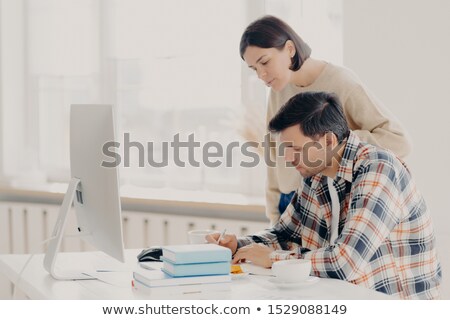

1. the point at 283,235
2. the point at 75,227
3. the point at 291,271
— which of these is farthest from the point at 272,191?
the point at 75,227

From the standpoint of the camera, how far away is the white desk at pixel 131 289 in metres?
2.09

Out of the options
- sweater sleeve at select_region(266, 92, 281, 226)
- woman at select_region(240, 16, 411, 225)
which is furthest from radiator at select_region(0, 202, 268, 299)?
woman at select_region(240, 16, 411, 225)

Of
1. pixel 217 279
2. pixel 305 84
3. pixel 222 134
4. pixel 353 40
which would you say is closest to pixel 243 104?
pixel 222 134

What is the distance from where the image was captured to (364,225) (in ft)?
7.29

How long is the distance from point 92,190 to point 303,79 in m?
Answer: 0.99

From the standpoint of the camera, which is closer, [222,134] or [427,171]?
[427,171]

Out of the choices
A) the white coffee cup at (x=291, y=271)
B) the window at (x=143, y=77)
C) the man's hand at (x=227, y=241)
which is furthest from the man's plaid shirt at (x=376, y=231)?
the window at (x=143, y=77)

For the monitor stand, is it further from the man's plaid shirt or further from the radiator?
the radiator

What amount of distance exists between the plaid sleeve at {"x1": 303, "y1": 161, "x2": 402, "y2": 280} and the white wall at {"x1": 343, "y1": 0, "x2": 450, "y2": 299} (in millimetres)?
877

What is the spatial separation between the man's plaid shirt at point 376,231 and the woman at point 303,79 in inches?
13.3
